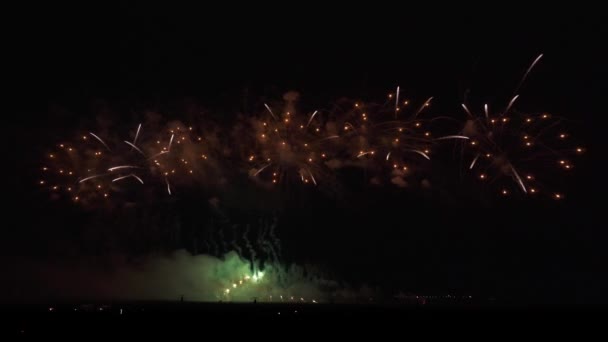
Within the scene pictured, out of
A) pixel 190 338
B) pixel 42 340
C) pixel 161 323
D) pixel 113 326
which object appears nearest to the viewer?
pixel 42 340

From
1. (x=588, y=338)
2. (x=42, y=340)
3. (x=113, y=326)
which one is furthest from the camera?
(x=113, y=326)

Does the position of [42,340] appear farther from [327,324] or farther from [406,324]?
[406,324]

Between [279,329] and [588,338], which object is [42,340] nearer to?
[279,329]

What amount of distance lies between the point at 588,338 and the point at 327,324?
12170 millimetres

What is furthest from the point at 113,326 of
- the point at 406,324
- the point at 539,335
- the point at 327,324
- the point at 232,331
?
the point at 539,335

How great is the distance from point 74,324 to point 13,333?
3.69 metres

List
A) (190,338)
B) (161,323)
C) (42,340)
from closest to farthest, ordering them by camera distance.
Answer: (42,340), (190,338), (161,323)

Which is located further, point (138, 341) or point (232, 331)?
point (232, 331)

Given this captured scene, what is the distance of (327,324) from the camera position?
25938 mm

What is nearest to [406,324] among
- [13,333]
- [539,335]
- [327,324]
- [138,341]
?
[327,324]

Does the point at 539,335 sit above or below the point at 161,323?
below

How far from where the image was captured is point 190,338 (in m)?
20.1

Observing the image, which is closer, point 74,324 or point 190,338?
point 190,338

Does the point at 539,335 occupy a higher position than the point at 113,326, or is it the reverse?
the point at 113,326
